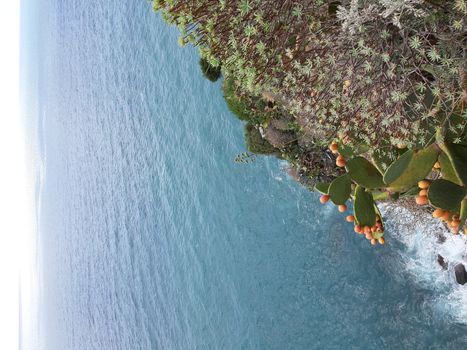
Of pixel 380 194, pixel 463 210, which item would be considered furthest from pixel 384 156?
pixel 463 210

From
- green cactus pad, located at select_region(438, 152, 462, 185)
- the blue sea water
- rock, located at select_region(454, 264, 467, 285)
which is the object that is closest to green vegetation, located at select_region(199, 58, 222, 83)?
the blue sea water

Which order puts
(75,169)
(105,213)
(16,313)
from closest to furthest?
(105,213)
(75,169)
(16,313)

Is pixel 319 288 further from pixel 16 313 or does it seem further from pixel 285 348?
pixel 16 313

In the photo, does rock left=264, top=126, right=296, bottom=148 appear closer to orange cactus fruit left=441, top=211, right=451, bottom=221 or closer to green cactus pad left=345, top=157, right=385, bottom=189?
green cactus pad left=345, top=157, right=385, bottom=189

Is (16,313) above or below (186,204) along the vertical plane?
below

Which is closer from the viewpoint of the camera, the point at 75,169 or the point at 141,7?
the point at 141,7

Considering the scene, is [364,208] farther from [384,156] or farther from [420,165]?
[420,165]

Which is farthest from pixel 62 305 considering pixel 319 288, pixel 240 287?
pixel 319 288

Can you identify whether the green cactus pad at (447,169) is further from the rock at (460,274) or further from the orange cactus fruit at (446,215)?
the rock at (460,274)
